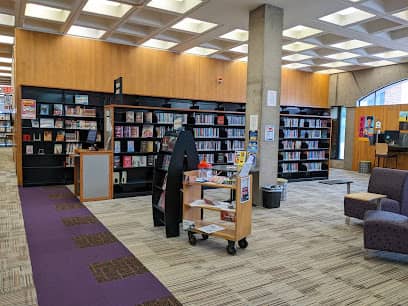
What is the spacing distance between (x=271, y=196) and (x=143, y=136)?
3303mm

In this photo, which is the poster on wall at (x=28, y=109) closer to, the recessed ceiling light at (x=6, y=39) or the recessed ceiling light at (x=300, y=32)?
the recessed ceiling light at (x=6, y=39)

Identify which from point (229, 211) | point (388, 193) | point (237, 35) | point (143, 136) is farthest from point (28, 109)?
point (388, 193)

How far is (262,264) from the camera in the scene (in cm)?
370

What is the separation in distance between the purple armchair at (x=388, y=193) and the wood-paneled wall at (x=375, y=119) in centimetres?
707

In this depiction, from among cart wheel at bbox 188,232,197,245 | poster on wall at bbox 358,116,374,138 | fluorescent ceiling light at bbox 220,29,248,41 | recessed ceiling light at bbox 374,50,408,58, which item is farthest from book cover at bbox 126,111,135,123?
poster on wall at bbox 358,116,374,138

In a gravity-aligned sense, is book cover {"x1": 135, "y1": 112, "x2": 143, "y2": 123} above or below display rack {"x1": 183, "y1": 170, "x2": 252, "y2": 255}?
above

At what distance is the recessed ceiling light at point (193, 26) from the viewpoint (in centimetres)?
753

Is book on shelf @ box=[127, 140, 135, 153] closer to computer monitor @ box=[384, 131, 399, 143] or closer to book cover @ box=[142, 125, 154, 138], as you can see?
book cover @ box=[142, 125, 154, 138]

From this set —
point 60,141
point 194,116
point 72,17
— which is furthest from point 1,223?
point 194,116

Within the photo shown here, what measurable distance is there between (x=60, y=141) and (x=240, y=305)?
6.98 metres

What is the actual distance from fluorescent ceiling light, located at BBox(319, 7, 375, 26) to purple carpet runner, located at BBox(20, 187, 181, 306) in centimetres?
610

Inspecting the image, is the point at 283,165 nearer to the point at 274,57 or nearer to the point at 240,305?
the point at 274,57

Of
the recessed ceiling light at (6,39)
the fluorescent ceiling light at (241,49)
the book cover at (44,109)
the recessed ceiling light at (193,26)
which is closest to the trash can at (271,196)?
the recessed ceiling light at (193,26)

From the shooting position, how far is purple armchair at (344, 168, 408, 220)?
4.83 meters
